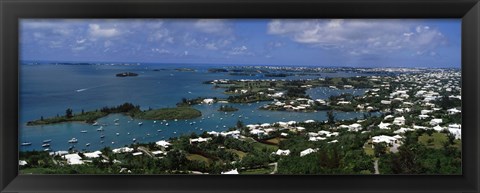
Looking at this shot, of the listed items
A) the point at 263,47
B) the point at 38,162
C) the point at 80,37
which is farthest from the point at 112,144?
the point at 263,47

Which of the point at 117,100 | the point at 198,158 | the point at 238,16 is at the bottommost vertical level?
the point at 198,158

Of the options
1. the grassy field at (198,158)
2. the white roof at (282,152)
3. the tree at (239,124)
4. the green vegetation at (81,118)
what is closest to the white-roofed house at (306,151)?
the white roof at (282,152)

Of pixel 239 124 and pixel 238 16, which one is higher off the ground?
pixel 238 16

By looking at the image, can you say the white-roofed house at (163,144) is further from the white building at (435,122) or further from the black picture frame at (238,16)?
the white building at (435,122)

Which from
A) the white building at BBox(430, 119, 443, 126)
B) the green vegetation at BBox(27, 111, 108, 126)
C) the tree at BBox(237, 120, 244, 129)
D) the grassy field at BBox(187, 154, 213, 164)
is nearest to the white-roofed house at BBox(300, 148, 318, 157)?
the tree at BBox(237, 120, 244, 129)

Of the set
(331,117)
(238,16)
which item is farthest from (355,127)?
(238,16)

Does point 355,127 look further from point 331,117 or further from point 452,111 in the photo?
point 452,111
